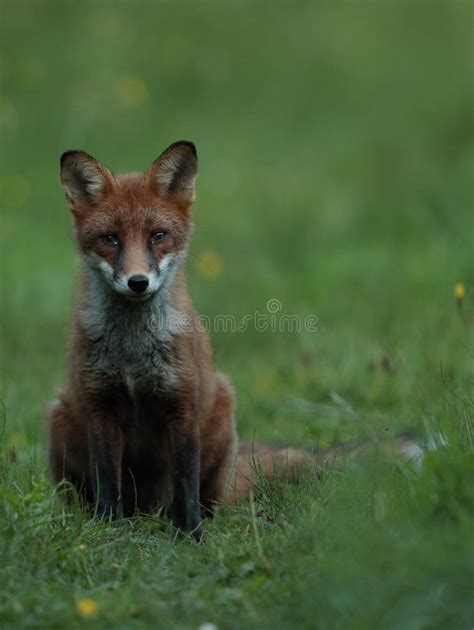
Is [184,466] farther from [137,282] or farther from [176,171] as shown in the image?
[176,171]

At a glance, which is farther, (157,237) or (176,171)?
(176,171)

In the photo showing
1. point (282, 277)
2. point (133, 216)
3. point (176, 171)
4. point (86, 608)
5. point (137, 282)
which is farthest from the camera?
point (282, 277)

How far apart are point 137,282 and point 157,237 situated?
0.40 meters

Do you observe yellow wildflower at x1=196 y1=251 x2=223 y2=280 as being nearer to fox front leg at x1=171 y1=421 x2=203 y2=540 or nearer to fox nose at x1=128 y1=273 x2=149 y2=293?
fox front leg at x1=171 y1=421 x2=203 y2=540

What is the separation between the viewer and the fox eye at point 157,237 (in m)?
5.28

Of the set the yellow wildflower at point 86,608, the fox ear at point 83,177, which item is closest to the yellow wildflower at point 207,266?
the fox ear at point 83,177

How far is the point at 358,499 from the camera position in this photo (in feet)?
13.7

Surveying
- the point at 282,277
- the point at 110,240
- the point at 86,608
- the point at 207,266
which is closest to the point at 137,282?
the point at 110,240

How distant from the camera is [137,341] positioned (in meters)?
5.41

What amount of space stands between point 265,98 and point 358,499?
14211 mm

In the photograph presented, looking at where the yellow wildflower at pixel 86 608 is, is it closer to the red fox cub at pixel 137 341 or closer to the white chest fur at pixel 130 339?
the red fox cub at pixel 137 341

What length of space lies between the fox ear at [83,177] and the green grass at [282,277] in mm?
1417

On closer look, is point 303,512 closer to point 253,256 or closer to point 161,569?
point 161,569

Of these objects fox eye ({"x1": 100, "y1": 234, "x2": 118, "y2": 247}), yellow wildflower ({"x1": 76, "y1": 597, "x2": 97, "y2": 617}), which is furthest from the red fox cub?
yellow wildflower ({"x1": 76, "y1": 597, "x2": 97, "y2": 617})
